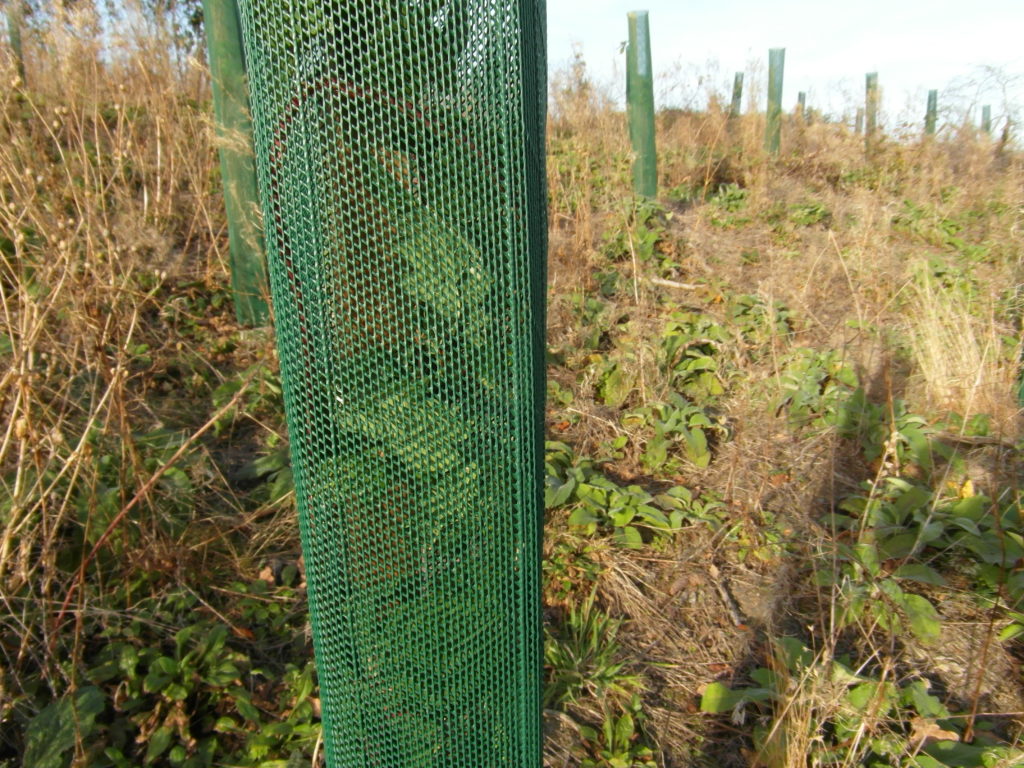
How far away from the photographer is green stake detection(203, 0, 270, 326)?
11.0ft

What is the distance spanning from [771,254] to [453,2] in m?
4.74

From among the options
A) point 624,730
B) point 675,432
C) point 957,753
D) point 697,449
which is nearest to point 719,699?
point 624,730

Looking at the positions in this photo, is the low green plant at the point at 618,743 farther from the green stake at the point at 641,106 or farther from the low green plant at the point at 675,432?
the green stake at the point at 641,106

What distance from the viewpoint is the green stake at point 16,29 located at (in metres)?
3.85

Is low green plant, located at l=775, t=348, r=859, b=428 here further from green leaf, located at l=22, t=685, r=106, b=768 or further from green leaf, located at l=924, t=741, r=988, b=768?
green leaf, located at l=22, t=685, r=106, b=768

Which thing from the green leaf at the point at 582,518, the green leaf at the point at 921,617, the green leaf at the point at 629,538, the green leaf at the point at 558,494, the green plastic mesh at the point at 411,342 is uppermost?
the green plastic mesh at the point at 411,342

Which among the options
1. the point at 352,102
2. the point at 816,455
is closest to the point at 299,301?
the point at 352,102

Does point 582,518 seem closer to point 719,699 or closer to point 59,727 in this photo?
point 719,699

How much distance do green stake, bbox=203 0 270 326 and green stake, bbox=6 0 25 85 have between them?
1100mm

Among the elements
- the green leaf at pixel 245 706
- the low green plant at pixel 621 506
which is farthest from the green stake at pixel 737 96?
the green leaf at pixel 245 706

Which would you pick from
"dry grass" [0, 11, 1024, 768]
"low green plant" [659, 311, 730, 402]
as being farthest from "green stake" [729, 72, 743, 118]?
"low green plant" [659, 311, 730, 402]

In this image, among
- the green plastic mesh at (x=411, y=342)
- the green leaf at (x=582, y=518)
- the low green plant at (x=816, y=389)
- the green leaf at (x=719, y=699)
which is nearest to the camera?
the green plastic mesh at (x=411, y=342)

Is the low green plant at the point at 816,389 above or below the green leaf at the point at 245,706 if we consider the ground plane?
above

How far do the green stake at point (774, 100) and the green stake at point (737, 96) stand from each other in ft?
Answer: 1.03
